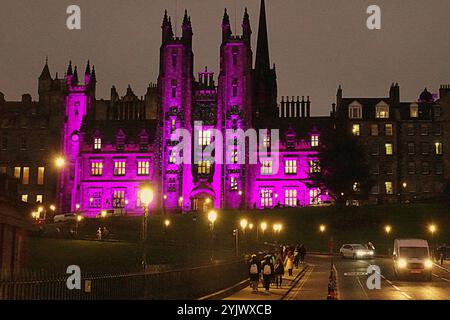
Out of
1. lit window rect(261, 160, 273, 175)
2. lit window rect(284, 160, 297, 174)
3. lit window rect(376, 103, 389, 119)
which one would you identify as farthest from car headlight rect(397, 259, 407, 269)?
lit window rect(376, 103, 389, 119)

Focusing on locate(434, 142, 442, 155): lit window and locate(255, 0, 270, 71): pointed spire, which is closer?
locate(434, 142, 442, 155): lit window

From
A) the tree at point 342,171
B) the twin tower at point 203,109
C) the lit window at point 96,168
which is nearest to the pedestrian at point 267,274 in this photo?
the tree at point 342,171

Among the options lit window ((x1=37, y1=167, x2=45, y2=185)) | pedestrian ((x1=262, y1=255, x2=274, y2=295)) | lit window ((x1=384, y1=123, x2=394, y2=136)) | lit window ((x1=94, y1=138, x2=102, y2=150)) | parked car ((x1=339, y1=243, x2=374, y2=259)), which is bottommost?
pedestrian ((x1=262, y1=255, x2=274, y2=295))

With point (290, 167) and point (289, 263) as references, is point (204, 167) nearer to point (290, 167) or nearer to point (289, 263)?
point (290, 167)

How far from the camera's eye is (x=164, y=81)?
112 meters

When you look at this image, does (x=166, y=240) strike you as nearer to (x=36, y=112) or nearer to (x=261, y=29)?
(x=36, y=112)

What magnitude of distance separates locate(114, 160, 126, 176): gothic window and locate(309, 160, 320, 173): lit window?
2974cm

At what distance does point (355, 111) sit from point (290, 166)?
14076 millimetres

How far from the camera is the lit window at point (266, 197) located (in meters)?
112

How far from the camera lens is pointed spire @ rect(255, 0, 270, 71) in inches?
5736

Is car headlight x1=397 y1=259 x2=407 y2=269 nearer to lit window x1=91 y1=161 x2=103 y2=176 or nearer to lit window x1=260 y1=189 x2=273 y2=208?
lit window x1=260 y1=189 x2=273 y2=208

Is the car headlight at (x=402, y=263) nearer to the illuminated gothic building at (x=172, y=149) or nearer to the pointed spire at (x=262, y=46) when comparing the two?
the illuminated gothic building at (x=172, y=149)

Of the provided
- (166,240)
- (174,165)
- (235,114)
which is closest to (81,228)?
(166,240)

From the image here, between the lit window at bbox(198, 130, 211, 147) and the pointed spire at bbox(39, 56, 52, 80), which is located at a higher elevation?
the pointed spire at bbox(39, 56, 52, 80)
